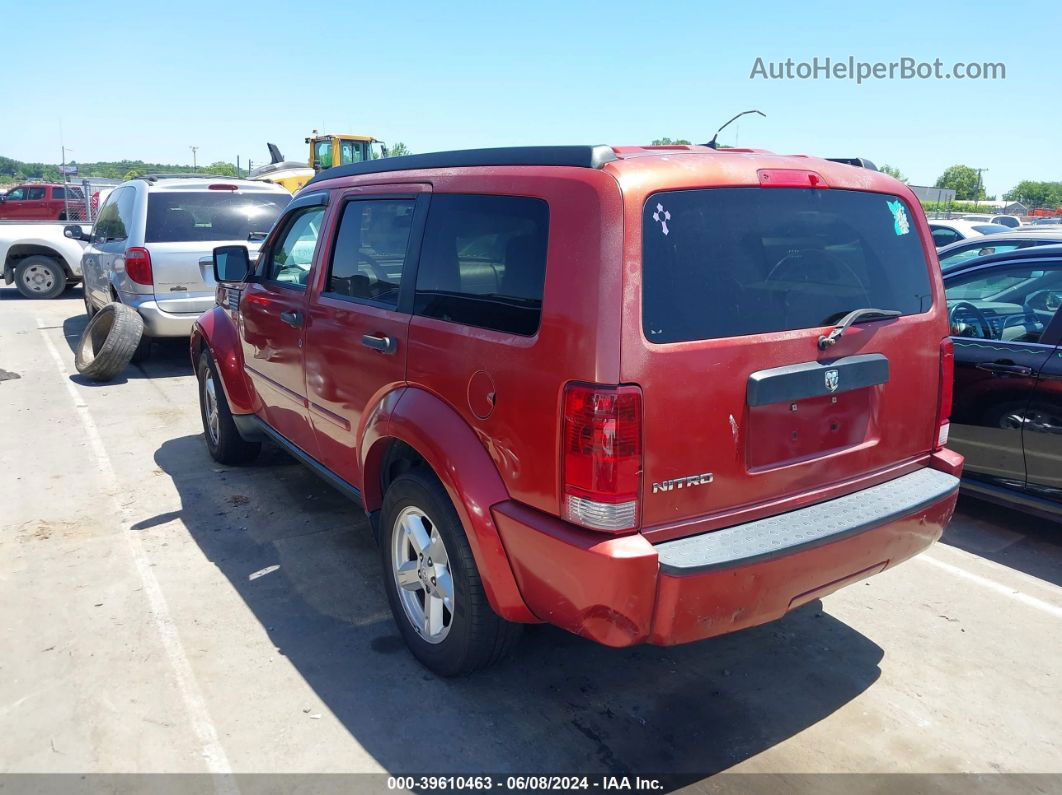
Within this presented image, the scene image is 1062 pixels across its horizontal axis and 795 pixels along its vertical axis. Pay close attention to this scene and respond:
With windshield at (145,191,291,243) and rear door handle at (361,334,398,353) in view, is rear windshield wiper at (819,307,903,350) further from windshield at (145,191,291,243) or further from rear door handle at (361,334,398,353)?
windshield at (145,191,291,243)

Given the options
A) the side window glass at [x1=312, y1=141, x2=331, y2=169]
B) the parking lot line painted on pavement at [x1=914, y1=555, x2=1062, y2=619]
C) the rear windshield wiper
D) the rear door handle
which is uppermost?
the side window glass at [x1=312, y1=141, x2=331, y2=169]

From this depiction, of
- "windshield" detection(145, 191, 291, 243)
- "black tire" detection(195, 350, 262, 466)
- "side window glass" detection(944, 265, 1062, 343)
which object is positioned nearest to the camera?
"side window glass" detection(944, 265, 1062, 343)

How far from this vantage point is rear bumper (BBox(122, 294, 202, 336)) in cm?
839

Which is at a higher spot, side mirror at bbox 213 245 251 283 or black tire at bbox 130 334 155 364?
side mirror at bbox 213 245 251 283

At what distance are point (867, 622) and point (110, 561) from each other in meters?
3.89

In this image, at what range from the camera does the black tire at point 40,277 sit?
1470 cm

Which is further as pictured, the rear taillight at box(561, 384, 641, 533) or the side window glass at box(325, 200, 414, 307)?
the side window glass at box(325, 200, 414, 307)

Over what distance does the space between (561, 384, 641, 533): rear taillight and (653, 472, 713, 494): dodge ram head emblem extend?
0.27 ft

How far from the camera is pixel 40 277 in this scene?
15.0 meters

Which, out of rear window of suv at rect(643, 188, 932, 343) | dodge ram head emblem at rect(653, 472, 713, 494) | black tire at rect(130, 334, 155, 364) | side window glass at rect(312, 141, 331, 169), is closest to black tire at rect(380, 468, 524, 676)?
dodge ram head emblem at rect(653, 472, 713, 494)

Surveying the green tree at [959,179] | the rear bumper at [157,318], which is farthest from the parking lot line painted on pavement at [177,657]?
the green tree at [959,179]

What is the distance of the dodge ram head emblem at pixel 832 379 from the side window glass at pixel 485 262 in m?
1.04

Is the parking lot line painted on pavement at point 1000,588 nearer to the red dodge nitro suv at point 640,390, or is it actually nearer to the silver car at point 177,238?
the red dodge nitro suv at point 640,390

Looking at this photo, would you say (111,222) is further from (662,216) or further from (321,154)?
(321,154)
